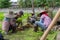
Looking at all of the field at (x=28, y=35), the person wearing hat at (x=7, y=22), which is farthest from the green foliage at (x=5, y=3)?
the person wearing hat at (x=7, y=22)

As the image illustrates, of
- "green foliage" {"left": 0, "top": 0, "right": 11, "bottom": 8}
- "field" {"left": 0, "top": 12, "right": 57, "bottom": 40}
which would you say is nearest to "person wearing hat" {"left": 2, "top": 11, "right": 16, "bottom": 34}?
"field" {"left": 0, "top": 12, "right": 57, "bottom": 40}

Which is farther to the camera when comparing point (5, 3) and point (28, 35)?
point (5, 3)

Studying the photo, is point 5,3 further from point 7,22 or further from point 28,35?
point 28,35

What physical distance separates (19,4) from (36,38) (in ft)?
28.3

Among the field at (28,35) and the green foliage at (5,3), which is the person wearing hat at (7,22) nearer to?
the field at (28,35)

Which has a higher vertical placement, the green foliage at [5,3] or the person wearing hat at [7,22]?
the person wearing hat at [7,22]

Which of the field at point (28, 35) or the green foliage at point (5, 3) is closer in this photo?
the field at point (28, 35)

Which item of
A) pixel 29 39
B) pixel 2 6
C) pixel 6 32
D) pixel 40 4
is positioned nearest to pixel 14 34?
pixel 6 32

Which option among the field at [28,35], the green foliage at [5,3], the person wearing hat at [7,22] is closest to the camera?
the field at [28,35]

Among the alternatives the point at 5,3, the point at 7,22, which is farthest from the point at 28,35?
the point at 5,3

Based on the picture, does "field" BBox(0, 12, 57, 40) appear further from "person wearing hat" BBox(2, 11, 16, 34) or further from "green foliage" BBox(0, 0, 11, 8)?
"green foliage" BBox(0, 0, 11, 8)

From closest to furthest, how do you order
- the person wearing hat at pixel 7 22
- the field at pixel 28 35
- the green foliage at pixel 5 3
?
the field at pixel 28 35, the person wearing hat at pixel 7 22, the green foliage at pixel 5 3

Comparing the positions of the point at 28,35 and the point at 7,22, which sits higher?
the point at 7,22

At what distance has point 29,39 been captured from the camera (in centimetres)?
628
